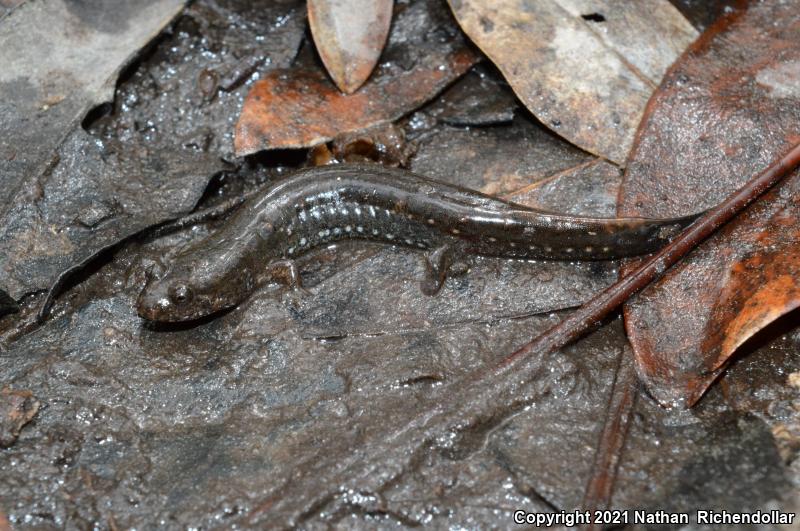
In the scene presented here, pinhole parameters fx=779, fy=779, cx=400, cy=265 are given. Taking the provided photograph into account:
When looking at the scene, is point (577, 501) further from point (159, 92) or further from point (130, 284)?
point (159, 92)

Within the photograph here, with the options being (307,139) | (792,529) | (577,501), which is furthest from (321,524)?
(307,139)

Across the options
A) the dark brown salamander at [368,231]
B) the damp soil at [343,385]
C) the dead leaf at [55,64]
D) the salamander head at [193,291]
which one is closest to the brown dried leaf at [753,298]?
the damp soil at [343,385]

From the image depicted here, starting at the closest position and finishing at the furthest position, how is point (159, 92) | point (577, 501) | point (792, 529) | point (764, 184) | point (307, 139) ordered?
point (792, 529) < point (577, 501) < point (764, 184) < point (307, 139) < point (159, 92)

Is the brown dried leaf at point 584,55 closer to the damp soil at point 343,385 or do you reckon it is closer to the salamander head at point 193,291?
the damp soil at point 343,385

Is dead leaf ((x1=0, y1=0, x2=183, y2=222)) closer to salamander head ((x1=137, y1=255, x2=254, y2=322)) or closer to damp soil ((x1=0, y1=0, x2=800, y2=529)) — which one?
damp soil ((x1=0, y1=0, x2=800, y2=529))

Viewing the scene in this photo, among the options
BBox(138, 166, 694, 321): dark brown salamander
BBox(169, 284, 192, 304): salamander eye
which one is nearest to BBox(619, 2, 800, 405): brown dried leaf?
BBox(138, 166, 694, 321): dark brown salamander

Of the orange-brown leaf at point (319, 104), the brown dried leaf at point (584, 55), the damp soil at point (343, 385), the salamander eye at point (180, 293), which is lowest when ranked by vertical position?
the damp soil at point (343, 385)
